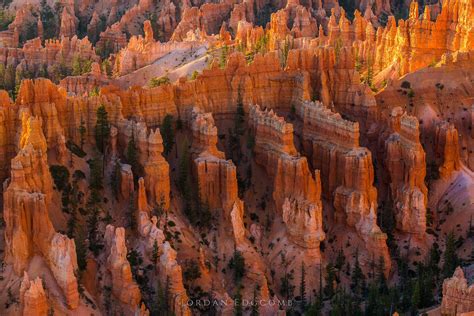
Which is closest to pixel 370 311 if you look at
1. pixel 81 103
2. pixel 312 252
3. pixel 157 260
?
pixel 312 252

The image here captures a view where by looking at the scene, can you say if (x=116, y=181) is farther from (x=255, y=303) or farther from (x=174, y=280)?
(x=255, y=303)

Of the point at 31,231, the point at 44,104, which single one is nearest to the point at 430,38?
the point at 44,104

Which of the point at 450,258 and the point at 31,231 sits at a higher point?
the point at 31,231

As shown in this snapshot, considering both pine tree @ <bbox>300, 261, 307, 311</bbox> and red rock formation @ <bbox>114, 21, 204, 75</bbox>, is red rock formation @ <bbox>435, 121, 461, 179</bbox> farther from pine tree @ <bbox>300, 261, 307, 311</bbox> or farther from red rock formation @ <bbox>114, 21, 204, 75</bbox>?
red rock formation @ <bbox>114, 21, 204, 75</bbox>

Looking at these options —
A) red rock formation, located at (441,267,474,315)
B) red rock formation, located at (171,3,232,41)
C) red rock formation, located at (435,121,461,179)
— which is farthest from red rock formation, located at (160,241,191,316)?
red rock formation, located at (171,3,232,41)

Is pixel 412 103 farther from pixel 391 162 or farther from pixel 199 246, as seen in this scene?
pixel 199 246

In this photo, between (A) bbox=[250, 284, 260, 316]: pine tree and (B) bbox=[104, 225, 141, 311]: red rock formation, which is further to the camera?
(A) bbox=[250, 284, 260, 316]: pine tree
